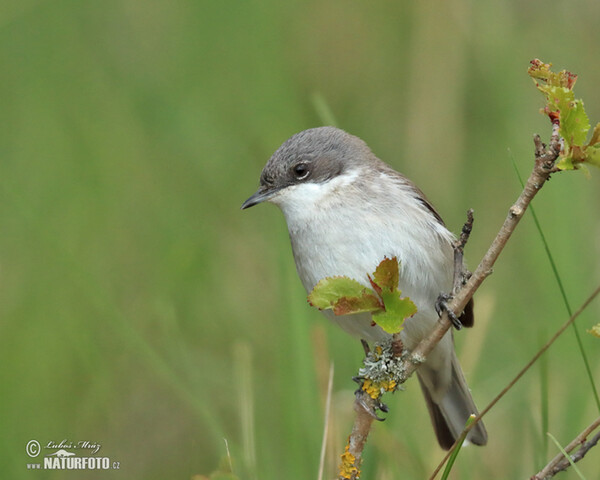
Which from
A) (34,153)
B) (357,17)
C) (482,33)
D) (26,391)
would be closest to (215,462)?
(26,391)

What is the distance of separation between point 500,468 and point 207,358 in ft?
6.32

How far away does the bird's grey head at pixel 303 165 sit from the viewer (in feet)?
14.2

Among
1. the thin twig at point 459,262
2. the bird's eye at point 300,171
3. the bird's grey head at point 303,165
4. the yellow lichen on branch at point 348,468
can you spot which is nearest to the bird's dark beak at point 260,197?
the bird's grey head at point 303,165

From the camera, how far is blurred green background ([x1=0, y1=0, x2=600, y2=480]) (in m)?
4.72

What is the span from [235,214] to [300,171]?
2777mm

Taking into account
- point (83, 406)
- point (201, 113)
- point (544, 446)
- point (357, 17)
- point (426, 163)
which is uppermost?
point (357, 17)

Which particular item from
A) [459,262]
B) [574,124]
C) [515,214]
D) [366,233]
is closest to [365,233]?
[366,233]

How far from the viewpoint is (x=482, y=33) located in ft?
22.3

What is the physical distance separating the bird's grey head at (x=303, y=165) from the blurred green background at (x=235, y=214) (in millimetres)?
223

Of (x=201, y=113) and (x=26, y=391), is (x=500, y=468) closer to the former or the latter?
(x=26, y=391)

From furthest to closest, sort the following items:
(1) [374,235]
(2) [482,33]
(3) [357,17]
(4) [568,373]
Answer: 1. (3) [357,17]
2. (2) [482,33]
3. (4) [568,373]
4. (1) [374,235]
